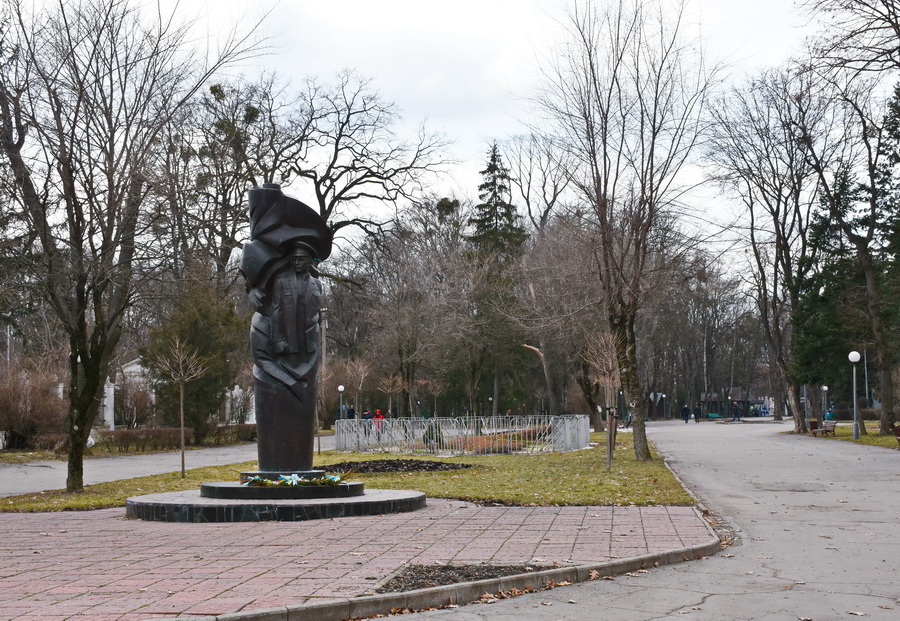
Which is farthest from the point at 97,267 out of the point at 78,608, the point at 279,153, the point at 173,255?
the point at 279,153

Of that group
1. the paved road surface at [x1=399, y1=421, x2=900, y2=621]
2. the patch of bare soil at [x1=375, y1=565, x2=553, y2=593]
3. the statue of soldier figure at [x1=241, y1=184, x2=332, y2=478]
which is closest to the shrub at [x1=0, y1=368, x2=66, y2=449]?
the statue of soldier figure at [x1=241, y1=184, x2=332, y2=478]

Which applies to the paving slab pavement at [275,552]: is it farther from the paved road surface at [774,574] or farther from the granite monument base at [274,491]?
the granite monument base at [274,491]

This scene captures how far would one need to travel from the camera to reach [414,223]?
4681cm

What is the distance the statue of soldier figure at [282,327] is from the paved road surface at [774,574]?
21.0ft

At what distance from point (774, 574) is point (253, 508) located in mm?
6847

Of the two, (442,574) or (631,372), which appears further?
(631,372)

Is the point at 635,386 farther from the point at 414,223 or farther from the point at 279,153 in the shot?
the point at 414,223

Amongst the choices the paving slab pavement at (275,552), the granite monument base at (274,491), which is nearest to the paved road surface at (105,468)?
the granite monument base at (274,491)

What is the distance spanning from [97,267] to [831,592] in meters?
13.7

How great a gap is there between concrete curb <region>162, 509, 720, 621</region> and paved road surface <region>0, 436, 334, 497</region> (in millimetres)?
13158

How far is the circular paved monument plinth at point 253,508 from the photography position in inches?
492

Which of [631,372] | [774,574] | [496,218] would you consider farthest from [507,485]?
Answer: [496,218]

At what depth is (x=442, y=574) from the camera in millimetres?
8000

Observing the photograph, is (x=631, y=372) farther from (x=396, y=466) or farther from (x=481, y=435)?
(x=481, y=435)
